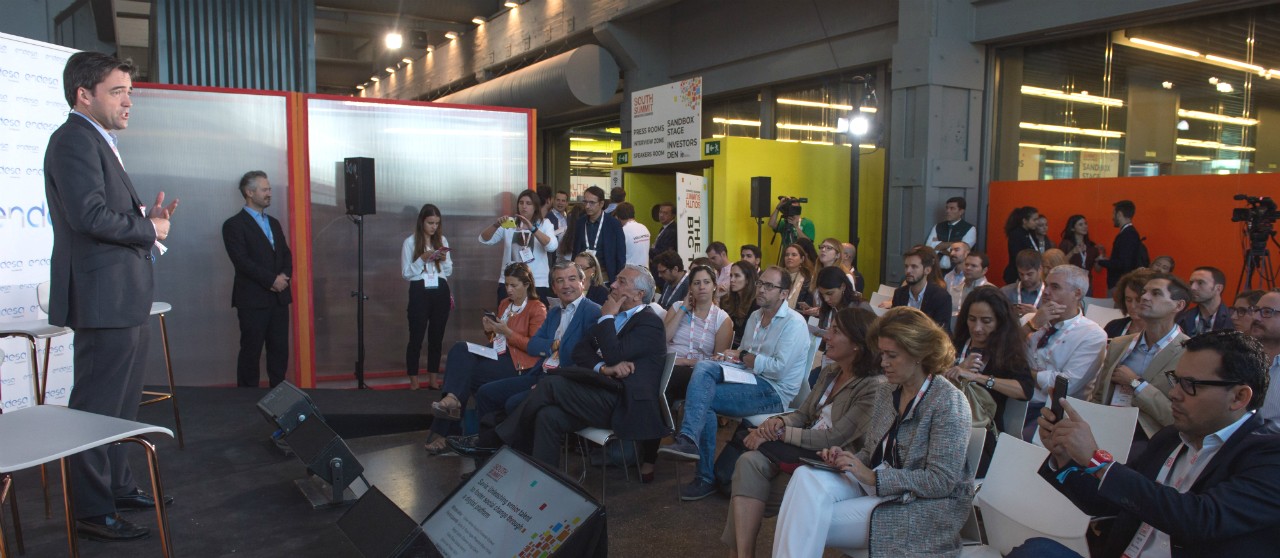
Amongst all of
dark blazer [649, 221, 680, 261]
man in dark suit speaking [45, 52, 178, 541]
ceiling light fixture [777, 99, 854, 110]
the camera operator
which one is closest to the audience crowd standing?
man in dark suit speaking [45, 52, 178, 541]

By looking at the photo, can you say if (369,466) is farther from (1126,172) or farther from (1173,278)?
(1126,172)

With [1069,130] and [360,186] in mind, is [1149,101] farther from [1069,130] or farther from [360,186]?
[360,186]

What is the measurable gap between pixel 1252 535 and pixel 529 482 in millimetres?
1836

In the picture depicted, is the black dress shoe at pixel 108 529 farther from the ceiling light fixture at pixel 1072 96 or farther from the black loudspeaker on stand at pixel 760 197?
the ceiling light fixture at pixel 1072 96

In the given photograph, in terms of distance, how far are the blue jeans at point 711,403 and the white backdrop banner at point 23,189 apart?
10.8 feet

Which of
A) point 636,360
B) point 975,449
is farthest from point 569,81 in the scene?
point 975,449

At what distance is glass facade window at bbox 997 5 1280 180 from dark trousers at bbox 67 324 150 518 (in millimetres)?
8176

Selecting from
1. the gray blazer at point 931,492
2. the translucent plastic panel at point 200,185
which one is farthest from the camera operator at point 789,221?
the gray blazer at point 931,492

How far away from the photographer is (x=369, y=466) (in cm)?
446

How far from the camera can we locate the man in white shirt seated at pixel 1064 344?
3488 mm

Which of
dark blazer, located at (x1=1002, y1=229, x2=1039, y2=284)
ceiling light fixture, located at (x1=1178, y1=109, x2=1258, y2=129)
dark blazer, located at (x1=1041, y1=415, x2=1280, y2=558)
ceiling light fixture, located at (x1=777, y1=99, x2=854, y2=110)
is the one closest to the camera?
dark blazer, located at (x1=1041, y1=415, x2=1280, y2=558)

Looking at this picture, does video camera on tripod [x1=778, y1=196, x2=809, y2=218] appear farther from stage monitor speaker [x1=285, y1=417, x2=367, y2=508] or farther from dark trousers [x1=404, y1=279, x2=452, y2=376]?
stage monitor speaker [x1=285, y1=417, x2=367, y2=508]

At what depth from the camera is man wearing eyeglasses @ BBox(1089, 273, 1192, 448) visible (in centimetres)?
304

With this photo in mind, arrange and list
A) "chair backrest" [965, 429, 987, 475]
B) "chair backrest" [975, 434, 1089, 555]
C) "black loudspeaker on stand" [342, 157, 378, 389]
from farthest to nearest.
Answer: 1. "black loudspeaker on stand" [342, 157, 378, 389]
2. "chair backrest" [965, 429, 987, 475]
3. "chair backrest" [975, 434, 1089, 555]
